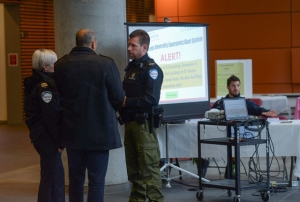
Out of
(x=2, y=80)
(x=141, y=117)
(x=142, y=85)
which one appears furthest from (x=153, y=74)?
(x=2, y=80)

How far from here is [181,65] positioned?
25.6 ft

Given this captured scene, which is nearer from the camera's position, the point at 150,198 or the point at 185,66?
the point at 150,198

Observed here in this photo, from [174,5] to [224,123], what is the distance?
6727 millimetres

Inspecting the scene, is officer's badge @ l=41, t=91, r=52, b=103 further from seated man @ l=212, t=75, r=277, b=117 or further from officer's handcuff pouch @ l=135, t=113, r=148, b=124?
seated man @ l=212, t=75, r=277, b=117

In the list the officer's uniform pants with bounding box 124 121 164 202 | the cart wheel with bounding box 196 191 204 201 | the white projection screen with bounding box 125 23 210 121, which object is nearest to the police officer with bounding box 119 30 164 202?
the officer's uniform pants with bounding box 124 121 164 202

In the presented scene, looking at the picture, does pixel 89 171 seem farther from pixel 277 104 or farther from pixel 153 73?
pixel 277 104

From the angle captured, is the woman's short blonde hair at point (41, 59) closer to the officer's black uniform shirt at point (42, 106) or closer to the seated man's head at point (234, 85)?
the officer's black uniform shirt at point (42, 106)

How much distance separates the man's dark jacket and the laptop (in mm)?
1769

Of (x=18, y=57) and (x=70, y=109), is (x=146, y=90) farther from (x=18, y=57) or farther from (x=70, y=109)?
(x=18, y=57)

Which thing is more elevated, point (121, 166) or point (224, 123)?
point (224, 123)

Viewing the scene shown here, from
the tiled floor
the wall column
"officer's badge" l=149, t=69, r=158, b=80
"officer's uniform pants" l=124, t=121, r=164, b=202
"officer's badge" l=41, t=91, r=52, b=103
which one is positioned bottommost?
the tiled floor

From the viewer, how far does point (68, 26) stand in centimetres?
749

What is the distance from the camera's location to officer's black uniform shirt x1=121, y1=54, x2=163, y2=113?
611 cm

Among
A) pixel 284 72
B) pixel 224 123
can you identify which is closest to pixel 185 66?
pixel 224 123
